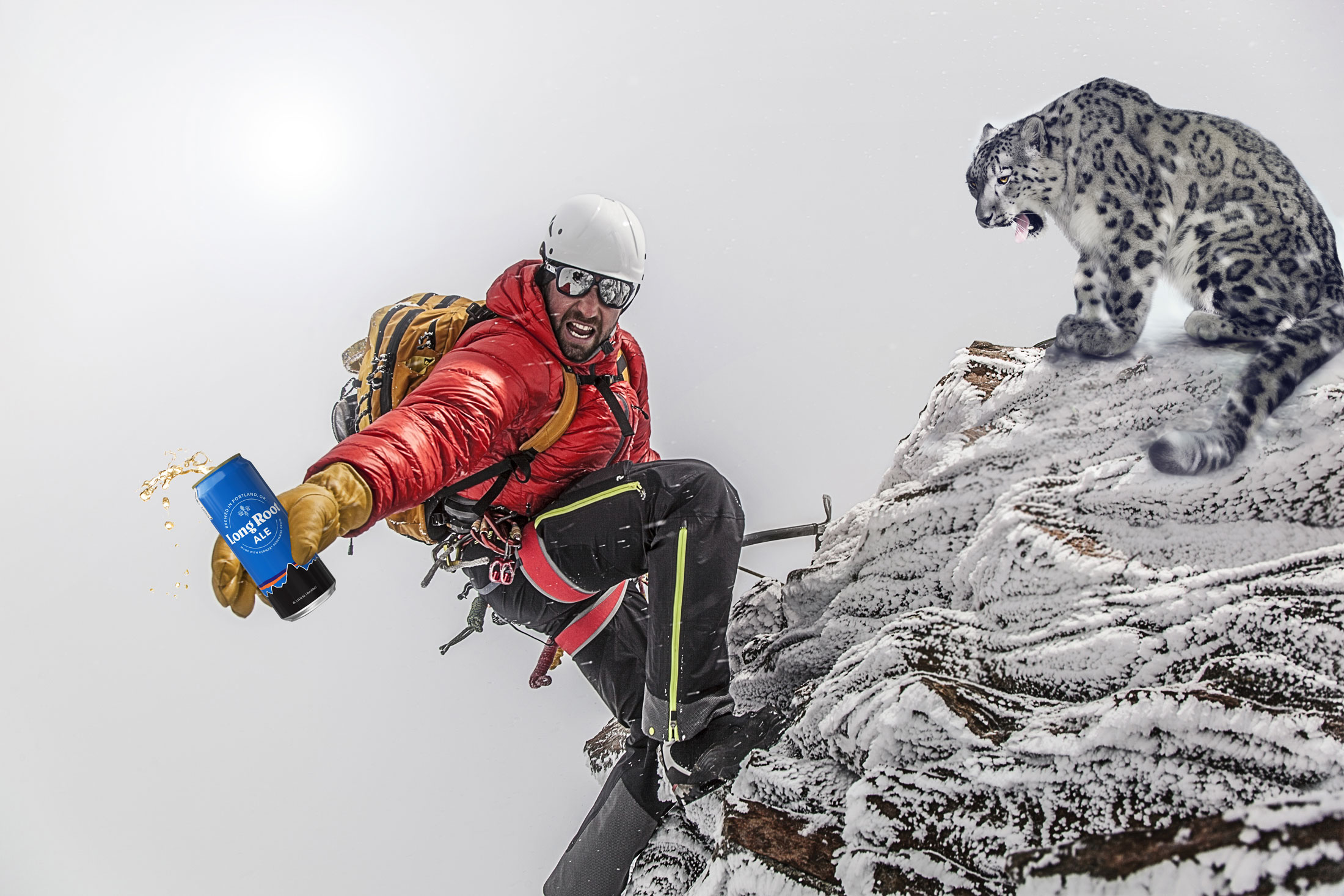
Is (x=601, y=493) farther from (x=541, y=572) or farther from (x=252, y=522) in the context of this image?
(x=252, y=522)

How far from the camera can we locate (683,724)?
2.86m

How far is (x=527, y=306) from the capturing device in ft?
9.43

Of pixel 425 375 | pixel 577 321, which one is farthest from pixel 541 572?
pixel 577 321

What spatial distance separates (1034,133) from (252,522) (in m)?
2.90

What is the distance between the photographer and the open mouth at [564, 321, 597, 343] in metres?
2.91

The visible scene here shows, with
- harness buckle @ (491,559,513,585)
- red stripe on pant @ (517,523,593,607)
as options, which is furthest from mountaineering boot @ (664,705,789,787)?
harness buckle @ (491,559,513,585)

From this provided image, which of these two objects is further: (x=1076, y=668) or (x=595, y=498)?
(x=595, y=498)

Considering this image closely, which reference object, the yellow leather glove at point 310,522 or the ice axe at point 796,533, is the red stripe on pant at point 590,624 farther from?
the yellow leather glove at point 310,522

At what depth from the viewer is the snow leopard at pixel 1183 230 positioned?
2580 millimetres

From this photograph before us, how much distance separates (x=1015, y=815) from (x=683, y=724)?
1.10 metres

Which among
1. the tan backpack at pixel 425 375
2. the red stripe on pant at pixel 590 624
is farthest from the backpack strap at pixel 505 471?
the red stripe on pant at pixel 590 624

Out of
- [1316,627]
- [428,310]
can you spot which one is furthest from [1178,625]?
[428,310]

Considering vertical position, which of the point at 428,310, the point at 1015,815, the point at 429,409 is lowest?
the point at 1015,815

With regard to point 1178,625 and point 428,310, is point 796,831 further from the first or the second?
point 428,310
